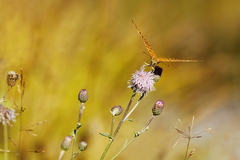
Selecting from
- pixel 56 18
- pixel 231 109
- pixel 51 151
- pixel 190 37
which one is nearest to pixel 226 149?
pixel 231 109

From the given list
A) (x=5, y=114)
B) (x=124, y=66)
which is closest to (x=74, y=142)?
(x=5, y=114)

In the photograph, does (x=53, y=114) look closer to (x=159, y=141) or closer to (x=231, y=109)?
(x=159, y=141)

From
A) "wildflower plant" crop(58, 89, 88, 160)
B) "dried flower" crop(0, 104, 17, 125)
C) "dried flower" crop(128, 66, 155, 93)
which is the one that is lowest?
"wildflower plant" crop(58, 89, 88, 160)

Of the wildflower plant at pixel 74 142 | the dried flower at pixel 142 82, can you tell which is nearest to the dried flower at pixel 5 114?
the wildflower plant at pixel 74 142

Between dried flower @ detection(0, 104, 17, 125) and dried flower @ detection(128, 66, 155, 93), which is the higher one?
dried flower @ detection(128, 66, 155, 93)

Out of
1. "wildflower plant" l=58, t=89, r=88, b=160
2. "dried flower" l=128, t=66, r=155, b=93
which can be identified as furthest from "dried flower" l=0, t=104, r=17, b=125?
"dried flower" l=128, t=66, r=155, b=93

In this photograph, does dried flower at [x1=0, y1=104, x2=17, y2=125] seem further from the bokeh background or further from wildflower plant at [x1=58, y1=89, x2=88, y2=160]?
the bokeh background

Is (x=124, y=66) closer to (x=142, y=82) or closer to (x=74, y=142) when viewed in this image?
(x=142, y=82)

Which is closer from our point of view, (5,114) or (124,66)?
(5,114)
